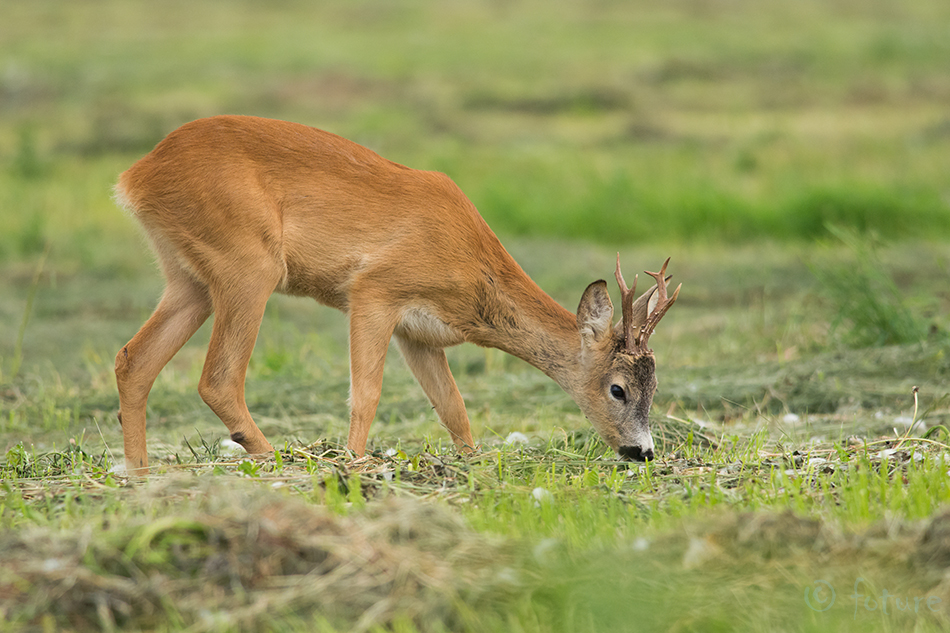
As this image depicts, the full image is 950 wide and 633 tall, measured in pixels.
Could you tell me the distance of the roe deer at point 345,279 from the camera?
577 cm

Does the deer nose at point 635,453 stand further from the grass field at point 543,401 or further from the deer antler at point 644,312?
the deer antler at point 644,312

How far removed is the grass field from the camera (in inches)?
130

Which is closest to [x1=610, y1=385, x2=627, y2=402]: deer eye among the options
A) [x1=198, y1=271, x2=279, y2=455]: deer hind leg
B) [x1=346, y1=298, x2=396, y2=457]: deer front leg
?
[x1=346, y1=298, x2=396, y2=457]: deer front leg

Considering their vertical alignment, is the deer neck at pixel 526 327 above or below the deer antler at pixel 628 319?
below

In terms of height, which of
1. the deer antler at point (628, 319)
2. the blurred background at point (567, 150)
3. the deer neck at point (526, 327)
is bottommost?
the blurred background at point (567, 150)

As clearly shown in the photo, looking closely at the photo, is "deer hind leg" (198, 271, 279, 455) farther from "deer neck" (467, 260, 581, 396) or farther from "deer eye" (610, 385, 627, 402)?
"deer eye" (610, 385, 627, 402)

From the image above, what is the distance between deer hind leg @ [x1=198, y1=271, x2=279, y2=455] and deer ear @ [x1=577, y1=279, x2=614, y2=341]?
168cm

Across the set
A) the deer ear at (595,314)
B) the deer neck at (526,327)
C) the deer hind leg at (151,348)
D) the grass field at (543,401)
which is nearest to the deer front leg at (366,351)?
the grass field at (543,401)

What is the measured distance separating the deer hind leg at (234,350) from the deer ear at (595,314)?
5.51 feet

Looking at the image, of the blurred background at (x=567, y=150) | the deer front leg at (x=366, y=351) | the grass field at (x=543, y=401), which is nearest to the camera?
the grass field at (x=543, y=401)

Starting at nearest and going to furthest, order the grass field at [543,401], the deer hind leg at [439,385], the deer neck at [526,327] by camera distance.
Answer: the grass field at [543,401], the deer neck at [526,327], the deer hind leg at [439,385]

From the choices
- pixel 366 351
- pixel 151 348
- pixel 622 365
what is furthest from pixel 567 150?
pixel 151 348

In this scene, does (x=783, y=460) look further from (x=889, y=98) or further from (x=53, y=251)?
(x=889, y=98)

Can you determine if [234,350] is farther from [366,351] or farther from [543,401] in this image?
[543,401]
